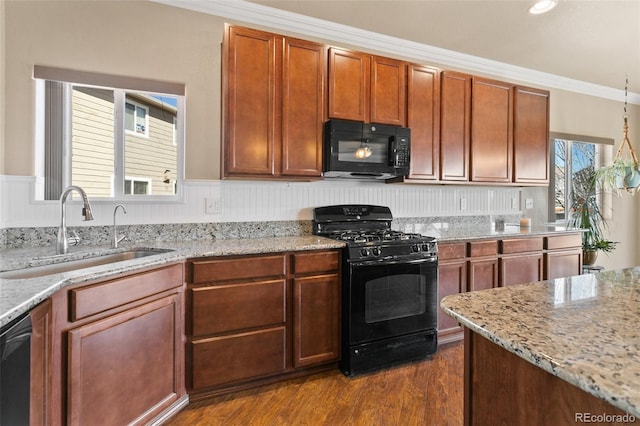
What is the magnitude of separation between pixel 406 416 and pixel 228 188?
6.49 ft

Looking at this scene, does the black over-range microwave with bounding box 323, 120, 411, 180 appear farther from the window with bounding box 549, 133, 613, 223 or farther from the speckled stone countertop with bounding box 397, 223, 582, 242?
the window with bounding box 549, 133, 613, 223

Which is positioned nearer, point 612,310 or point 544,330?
point 544,330

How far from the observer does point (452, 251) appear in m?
2.71

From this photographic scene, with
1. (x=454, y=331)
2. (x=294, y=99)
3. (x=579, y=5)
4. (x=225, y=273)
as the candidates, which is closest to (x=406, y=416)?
(x=454, y=331)

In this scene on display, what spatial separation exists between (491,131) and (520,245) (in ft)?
3.69

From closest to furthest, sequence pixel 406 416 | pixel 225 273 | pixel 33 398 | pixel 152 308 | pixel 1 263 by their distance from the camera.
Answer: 1. pixel 33 398
2. pixel 1 263
3. pixel 152 308
4. pixel 406 416
5. pixel 225 273

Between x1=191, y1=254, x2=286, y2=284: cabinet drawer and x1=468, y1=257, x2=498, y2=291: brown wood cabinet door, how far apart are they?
1677 millimetres

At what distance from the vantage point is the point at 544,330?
77 cm

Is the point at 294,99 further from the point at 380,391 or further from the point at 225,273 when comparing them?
the point at 380,391

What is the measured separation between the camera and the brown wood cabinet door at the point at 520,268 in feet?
9.61

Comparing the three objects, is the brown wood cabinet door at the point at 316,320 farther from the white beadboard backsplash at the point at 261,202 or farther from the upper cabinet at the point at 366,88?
the upper cabinet at the point at 366,88

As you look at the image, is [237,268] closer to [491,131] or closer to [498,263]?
[498,263]

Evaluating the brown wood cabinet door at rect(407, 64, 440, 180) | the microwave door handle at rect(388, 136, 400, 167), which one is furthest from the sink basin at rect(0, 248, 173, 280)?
the brown wood cabinet door at rect(407, 64, 440, 180)

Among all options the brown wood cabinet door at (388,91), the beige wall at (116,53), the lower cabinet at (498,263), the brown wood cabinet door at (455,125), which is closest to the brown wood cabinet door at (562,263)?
the lower cabinet at (498,263)
